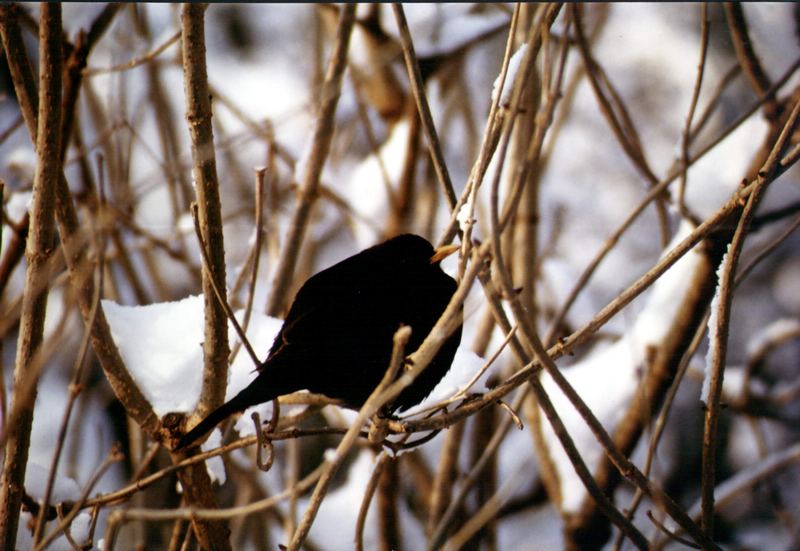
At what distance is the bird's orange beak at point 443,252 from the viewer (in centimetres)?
161

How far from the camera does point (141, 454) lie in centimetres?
234

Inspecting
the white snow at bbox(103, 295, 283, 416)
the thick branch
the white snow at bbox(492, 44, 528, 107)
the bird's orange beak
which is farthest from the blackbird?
the white snow at bbox(492, 44, 528, 107)

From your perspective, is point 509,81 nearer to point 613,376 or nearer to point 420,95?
point 420,95

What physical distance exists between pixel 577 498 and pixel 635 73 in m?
1.69

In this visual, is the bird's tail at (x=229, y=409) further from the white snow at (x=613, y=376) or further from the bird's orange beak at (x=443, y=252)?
the white snow at (x=613, y=376)

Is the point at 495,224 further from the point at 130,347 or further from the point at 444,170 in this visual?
the point at 130,347

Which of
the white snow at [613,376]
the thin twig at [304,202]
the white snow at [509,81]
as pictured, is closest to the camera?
the white snow at [509,81]

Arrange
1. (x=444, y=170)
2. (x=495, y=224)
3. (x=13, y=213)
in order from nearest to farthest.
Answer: (x=495, y=224), (x=444, y=170), (x=13, y=213)

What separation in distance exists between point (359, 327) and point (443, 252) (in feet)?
0.73

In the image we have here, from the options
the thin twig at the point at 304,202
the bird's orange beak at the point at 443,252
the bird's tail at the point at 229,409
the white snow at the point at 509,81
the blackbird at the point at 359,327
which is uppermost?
the thin twig at the point at 304,202

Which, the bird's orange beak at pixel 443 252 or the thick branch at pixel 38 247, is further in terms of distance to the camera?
the bird's orange beak at pixel 443 252

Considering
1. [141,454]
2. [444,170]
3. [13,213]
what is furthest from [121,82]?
[444,170]

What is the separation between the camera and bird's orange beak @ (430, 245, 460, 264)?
1.61 m

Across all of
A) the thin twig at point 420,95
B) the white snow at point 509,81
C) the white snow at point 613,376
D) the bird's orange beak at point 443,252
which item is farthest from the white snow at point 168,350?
the white snow at point 613,376
